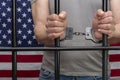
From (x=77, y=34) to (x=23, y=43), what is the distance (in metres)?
1.35

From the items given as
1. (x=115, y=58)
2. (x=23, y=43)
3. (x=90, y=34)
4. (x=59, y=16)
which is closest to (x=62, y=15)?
(x=59, y=16)

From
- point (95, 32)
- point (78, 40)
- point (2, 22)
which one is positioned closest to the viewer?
point (95, 32)

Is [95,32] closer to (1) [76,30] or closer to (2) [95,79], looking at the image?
(1) [76,30]

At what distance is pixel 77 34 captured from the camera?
1703 mm

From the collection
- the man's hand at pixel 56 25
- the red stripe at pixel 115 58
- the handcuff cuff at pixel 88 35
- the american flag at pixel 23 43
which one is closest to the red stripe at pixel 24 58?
the american flag at pixel 23 43

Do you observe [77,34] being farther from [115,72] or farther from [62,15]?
[115,72]

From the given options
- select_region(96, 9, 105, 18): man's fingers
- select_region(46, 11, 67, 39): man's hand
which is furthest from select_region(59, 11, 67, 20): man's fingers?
select_region(96, 9, 105, 18): man's fingers

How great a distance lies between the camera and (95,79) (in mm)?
1779

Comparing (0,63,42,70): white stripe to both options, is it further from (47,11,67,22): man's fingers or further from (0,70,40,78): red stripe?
(47,11,67,22): man's fingers

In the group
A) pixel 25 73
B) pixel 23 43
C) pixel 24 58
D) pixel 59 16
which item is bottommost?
pixel 25 73

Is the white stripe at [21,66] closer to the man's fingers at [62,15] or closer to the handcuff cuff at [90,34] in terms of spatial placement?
the handcuff cuff at [90,34]

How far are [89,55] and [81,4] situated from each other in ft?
0.67

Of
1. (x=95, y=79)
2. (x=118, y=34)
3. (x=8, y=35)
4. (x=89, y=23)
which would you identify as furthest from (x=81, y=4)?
(x=8, y=35)

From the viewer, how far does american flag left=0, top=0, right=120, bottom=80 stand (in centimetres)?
302
